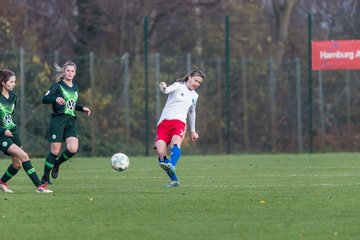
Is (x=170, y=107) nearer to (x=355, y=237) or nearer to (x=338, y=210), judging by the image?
(x=338, y=210)

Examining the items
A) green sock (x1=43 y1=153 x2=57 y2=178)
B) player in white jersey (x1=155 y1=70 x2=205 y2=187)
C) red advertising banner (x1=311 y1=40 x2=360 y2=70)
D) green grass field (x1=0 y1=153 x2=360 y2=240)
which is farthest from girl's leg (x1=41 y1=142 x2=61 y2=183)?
red advertising banner (x1=311 y1=40 x2=360 y2=70)

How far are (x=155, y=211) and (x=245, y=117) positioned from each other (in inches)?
767

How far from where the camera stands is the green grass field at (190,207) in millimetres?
9859

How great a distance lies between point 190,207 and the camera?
11883mm

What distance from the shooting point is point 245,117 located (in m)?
30.8

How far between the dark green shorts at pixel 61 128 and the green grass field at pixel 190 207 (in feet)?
2.31

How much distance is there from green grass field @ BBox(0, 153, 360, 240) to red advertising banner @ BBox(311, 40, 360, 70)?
30.8 ft

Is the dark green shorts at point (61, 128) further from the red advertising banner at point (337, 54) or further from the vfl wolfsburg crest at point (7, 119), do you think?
the red advertising banner at point (337, 54)

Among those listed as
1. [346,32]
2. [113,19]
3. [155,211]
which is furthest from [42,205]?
[113,19]

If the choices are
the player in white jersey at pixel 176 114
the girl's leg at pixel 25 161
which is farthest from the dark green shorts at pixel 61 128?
the girl's leg at pixel 25 161

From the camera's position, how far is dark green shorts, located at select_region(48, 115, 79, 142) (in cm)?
1612

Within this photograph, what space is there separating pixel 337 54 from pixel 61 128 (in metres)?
13.1

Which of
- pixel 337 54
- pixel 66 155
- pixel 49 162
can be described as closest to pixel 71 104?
pixel 66 155

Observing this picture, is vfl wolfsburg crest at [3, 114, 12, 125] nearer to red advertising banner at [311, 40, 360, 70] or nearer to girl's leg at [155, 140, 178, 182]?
girl's leg at [155, 140, 178, 182]
